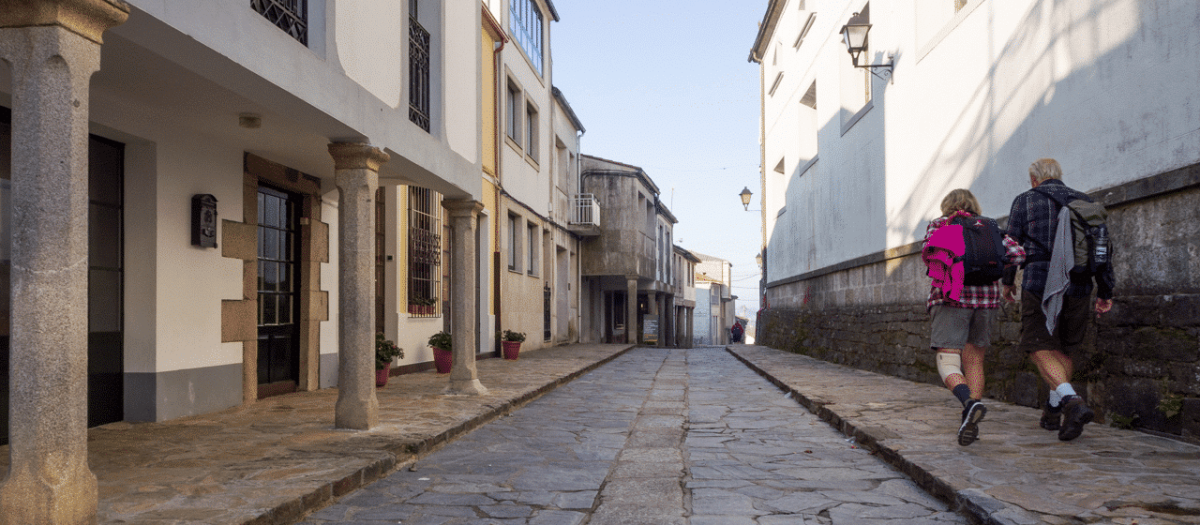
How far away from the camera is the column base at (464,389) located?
342 inches

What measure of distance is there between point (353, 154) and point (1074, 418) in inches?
202

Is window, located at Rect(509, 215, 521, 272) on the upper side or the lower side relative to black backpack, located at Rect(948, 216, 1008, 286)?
upper

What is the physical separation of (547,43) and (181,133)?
48.8ft

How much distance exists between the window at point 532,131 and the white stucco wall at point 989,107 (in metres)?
6.28

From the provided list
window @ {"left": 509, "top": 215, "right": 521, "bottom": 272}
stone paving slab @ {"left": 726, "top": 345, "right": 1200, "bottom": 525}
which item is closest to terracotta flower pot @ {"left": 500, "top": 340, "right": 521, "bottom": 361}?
window @ {"left": 509, "top": 215, "right": 521, "bottom": 272}

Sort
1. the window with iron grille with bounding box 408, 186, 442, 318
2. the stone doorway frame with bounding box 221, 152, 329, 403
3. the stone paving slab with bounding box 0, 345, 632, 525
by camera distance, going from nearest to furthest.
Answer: the stone paving slab with bounding box 0, 345, 632, 525
the stone doorway frame with bounding box 221, 152, 329, 403
the window with iron grille with bounding box 408, 186, 442, 318

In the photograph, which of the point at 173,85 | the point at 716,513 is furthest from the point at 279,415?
the point at 716,513

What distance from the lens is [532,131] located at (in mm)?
19797

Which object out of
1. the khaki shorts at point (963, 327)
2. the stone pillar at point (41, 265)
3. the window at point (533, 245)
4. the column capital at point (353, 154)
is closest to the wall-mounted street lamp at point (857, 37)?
the khaki shorts at point (963, 327)

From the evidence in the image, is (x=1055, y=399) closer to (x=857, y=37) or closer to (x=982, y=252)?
(x=982, y=252)

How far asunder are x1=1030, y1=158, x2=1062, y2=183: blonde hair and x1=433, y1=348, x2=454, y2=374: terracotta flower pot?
25.7 ft

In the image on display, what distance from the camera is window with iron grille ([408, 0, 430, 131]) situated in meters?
8.31

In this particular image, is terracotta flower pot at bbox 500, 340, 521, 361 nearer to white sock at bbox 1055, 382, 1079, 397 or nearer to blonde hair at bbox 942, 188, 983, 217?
blonde hair at bbox 942, 188, 983, 217

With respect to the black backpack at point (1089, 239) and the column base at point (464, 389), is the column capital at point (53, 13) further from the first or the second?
the column base at point (464, 389)
